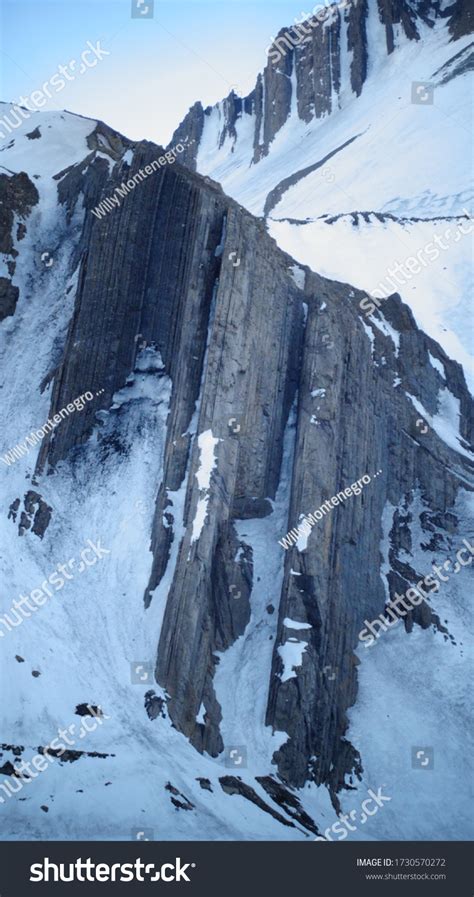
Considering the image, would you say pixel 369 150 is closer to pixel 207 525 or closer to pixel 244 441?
pixel 244 441

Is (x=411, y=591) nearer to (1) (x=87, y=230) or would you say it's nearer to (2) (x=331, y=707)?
(2) (x=331, y=707)

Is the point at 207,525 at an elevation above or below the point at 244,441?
below

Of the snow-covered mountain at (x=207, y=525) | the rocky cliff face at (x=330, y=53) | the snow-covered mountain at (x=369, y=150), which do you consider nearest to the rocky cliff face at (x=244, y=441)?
the snow-covered mountain at (x=207, y=525)

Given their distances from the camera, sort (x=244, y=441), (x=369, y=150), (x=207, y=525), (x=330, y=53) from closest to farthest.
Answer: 1. (x=207, y=525)
2. (x=244, y=441)
3. (x=369, y=150)
4. (x=330, y=53)

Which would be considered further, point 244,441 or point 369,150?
point 369,150

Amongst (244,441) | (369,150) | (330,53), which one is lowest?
(244,441)

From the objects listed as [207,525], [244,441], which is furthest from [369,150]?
[207,525]
